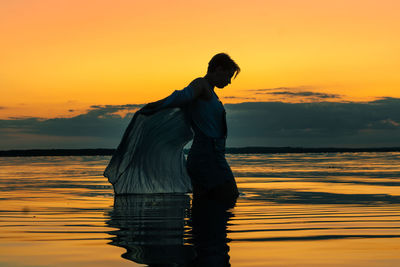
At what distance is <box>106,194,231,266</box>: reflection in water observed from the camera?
4.19m

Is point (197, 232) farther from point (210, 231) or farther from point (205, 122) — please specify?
point (205, 122)

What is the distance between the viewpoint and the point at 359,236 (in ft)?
17.4

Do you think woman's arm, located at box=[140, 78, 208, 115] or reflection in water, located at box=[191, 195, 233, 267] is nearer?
reflection in water, located at box=[191, 195, 233, 267]

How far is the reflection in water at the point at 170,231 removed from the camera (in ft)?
13.7

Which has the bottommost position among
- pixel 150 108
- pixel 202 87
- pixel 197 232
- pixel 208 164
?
pixel 197 232

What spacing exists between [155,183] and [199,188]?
4.41 ft

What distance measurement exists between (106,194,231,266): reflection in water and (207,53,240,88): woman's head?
1635 mm

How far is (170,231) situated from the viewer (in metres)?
5.59

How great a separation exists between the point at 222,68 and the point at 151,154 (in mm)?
1983

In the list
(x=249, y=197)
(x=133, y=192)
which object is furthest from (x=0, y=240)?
(x=249, y=197)

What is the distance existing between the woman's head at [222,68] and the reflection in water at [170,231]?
1.63 m

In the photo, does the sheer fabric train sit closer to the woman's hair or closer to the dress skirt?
the dress skirt

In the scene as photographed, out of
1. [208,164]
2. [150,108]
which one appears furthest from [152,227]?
[150,108]

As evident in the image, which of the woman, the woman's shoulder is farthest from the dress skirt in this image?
the woman's shoulder
